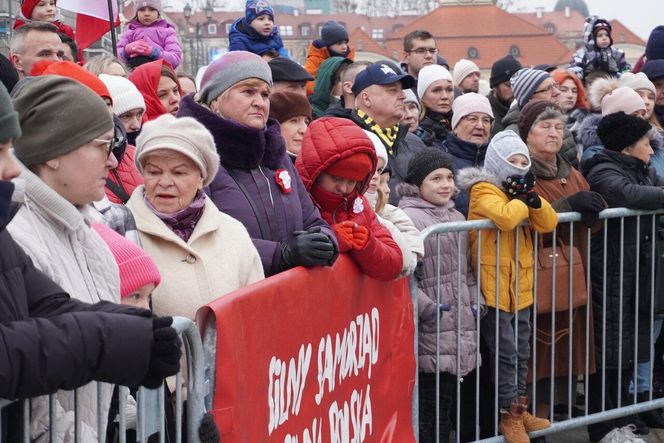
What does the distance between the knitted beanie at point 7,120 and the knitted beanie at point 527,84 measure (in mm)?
6642

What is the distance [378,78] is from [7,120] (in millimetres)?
4485

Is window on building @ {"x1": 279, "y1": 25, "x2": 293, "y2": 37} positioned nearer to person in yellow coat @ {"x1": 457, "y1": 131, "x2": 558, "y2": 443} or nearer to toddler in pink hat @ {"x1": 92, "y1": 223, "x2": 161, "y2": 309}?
person in yellow coat @ {"x1": 457, "y1": 131, "x2": 558, "y2": 443}

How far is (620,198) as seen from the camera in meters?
7.16

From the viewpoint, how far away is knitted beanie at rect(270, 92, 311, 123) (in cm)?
582

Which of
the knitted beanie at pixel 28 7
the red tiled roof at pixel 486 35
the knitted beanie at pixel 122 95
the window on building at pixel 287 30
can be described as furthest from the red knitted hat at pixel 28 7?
the window on building at pixel 287 30

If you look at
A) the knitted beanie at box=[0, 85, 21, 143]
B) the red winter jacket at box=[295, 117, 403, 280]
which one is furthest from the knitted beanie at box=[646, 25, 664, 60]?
the knitted beanie at box=[0, 85, 21, 143]

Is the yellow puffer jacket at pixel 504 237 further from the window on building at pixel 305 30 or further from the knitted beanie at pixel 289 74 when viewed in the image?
the window on building at pixel 305 30

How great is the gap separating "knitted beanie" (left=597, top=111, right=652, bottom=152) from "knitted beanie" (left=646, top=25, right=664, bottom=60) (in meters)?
3.59

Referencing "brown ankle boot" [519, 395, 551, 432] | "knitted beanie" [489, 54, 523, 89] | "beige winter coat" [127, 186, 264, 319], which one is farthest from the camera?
"knitted beanie" [489, 54, 523, 89]

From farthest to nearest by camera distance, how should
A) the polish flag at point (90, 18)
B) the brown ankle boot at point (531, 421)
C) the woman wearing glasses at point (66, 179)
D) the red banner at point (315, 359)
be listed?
the polish flag at point (90, 18) → the brown ankle boot at point (531, 421) → the red banner at point (315, 359) → the woman wearing glasses at point (66, 179)

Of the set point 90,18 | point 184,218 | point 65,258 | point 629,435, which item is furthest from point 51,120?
A: point 90,18

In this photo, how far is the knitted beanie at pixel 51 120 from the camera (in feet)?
10.7

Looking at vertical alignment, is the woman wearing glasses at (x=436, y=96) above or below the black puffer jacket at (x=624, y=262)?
above

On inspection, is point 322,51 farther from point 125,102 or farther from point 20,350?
point 20,350
